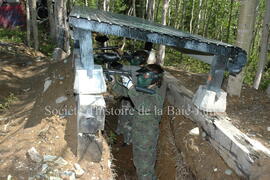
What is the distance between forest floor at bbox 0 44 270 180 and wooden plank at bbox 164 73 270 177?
0.15 m

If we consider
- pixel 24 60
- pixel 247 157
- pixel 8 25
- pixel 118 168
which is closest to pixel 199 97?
pixel 247 157

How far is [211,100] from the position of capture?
4676 mm

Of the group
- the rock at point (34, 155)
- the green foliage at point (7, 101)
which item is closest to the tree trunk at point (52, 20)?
the green foliage at point (7, 101)

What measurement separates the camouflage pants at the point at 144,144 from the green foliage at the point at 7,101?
3.09 metres

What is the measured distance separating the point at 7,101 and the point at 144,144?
3651mm

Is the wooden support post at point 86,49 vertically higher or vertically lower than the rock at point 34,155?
higher

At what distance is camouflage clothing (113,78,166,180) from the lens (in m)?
5.23

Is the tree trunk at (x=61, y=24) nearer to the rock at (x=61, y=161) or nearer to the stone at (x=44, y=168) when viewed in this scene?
the rock at (x=61, y=161)

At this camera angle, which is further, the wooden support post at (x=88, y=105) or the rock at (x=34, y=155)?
the wooden support post at (x=88, y=105)

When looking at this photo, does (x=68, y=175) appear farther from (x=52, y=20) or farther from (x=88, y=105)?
(x=52, y=20)

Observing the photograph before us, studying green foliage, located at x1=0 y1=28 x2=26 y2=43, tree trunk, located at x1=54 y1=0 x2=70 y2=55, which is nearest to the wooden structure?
tree trunk, located at x1=54 y1=0 x2=70 y2=55

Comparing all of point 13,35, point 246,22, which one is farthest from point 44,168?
point 13,35

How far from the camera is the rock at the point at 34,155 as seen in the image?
369 cm

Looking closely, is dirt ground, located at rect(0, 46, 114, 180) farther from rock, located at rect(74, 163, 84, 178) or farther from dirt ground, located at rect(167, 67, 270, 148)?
dirt ground, located at rect(167, 67, 270, 148)
